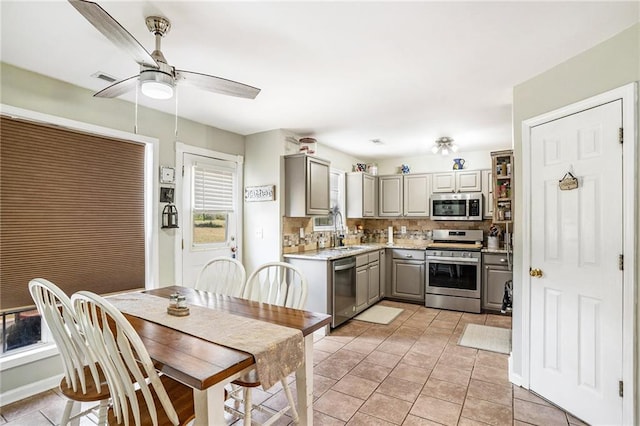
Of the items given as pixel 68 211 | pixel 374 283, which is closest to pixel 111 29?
pixel 68 211

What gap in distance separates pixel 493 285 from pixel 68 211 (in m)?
4.96

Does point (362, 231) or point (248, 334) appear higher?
point (362, 231)

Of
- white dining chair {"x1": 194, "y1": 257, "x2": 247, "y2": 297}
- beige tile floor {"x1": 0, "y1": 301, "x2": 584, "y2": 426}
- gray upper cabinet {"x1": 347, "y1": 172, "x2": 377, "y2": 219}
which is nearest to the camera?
beige tile floor {"x1": 0, "y1": 301, "x2": 584, "y2": 426}

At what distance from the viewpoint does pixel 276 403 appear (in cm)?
236

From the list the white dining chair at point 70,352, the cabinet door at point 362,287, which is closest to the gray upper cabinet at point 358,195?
the cabinet door at point 362,287

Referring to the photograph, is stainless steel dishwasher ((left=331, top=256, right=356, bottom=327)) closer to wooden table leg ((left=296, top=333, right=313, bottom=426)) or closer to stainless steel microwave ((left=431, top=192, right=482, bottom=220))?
stainless steel microwave ((left=431, top=192, right=482, bottom=220))

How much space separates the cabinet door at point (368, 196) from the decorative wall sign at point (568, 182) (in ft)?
10.5

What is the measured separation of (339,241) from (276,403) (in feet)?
10.0

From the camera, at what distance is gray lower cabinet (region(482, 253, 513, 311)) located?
442 cm

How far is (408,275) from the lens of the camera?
5.09 m

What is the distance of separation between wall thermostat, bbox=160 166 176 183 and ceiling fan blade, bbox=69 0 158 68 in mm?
1755

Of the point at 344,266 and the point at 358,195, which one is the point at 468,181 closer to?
the point at 358,195

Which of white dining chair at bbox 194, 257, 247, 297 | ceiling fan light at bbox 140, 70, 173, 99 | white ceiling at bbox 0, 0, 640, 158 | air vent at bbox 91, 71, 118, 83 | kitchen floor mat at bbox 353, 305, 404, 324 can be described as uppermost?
white ceiling at bbox 0, 0, 640, 158

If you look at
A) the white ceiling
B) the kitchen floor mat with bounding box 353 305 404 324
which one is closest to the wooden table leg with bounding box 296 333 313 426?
the white ceiling
